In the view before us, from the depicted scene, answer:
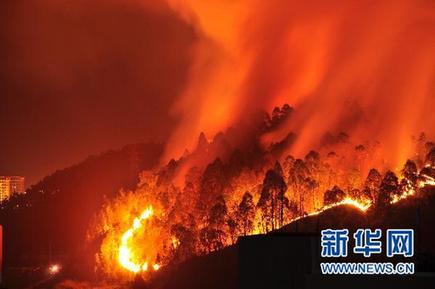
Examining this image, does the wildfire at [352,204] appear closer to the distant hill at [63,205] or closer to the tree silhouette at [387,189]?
the tree silhouette at [387,189]

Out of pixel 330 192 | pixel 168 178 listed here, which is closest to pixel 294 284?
pixel 330 192

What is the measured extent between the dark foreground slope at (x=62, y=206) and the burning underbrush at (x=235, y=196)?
1153 inches

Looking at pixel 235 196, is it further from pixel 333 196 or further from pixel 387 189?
pixel 387 189

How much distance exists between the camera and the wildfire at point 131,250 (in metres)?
110

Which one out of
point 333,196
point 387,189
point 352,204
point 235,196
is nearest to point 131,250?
point 235,196

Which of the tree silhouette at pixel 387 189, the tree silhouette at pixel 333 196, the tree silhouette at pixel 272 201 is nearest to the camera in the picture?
the tree silhouette at pixel 387 189

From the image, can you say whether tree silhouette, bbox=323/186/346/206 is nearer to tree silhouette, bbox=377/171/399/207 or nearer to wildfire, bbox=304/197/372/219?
wildfire, bbox=304/197/372/219

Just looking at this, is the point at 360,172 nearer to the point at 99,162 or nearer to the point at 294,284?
the point at 294,284

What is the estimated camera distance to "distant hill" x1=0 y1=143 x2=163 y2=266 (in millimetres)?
165375

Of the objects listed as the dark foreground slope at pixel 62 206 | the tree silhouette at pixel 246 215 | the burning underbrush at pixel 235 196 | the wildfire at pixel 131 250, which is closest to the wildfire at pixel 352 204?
the burning underbrush at pixel 235 196

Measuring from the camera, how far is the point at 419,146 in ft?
380

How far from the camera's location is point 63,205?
17975cm

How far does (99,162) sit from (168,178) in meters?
69.9

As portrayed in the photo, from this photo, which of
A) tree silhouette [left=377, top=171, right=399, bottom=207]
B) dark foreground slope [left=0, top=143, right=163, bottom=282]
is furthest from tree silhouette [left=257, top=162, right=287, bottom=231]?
dark foreground slope [left=0, top=143, right=163, bottom=282]
